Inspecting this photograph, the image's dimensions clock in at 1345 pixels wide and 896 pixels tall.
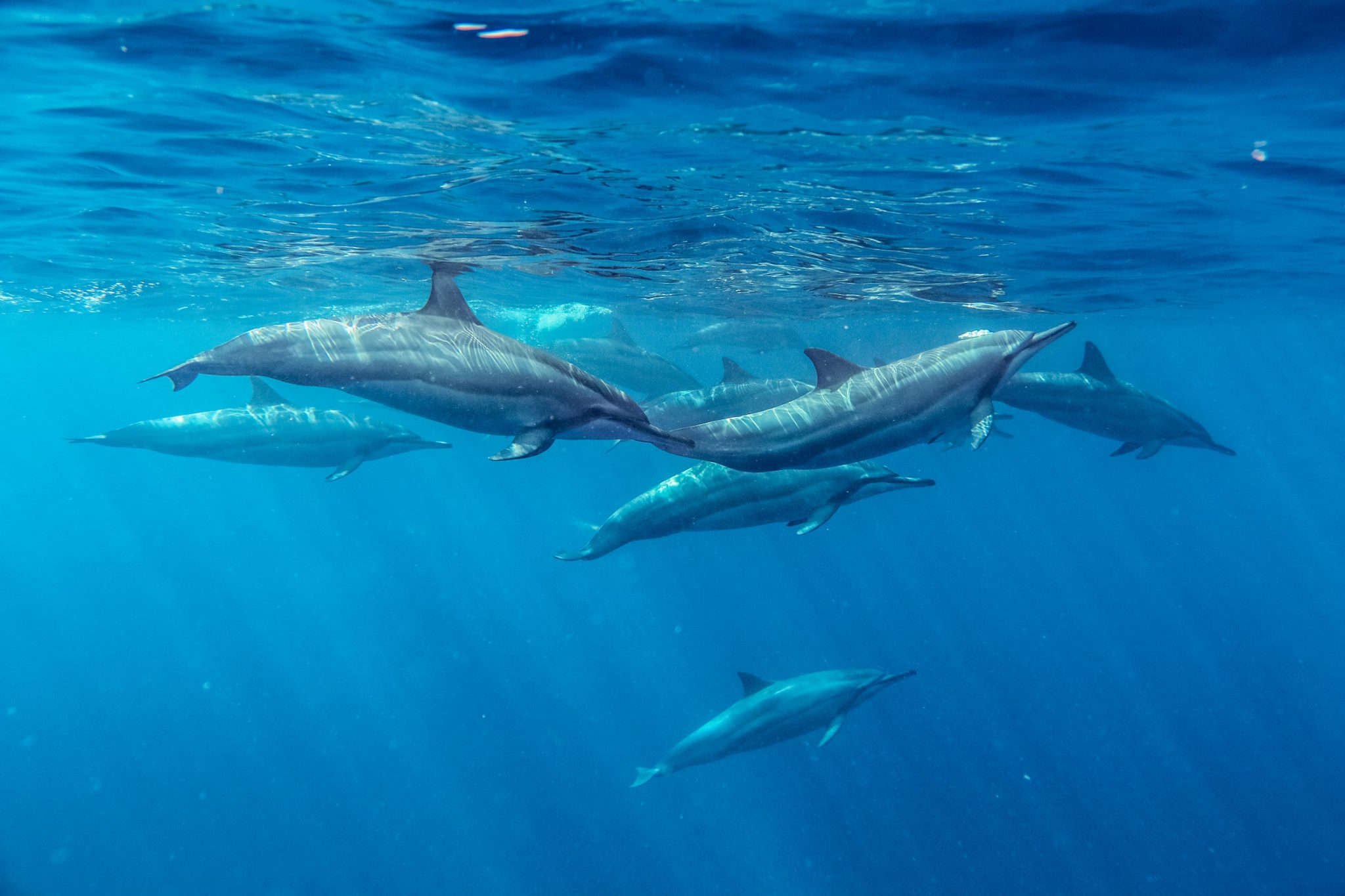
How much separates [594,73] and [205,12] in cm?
369

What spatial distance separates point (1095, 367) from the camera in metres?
11.9

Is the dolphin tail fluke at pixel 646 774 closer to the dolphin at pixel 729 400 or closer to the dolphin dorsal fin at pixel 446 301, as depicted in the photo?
the dolphin at pixel 729 400

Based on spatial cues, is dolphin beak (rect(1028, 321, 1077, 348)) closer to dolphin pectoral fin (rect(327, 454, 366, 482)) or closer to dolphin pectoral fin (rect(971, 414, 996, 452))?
dolphin pectoral fin (rect(971, 414, 996, 452))

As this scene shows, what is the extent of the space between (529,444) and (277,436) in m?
11.0

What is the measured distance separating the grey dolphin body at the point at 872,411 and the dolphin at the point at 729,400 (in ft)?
20.4

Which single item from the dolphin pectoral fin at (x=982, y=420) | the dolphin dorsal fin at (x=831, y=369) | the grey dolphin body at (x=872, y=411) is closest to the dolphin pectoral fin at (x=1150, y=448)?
the dolphin pectoral fin at (x=982, y=420)

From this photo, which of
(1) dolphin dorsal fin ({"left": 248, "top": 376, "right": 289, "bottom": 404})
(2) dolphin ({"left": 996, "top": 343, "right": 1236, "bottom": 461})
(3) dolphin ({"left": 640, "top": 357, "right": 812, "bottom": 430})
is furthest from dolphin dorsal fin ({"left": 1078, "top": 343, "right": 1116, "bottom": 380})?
(1) dolphin dorsal fin ({"left": 248, "top": 376, "right": 289, "bottom": 404})

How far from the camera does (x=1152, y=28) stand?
23.2ft

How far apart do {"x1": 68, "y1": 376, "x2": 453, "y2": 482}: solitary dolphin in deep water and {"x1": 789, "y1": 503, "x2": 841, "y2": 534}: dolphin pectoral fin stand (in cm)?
760

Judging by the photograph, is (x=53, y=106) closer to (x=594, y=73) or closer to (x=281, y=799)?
(x=594, y=73)

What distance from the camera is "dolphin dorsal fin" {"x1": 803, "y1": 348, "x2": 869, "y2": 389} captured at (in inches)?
224

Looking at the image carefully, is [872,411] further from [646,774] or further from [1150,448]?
[1150,448]

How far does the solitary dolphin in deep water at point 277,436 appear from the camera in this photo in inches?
526

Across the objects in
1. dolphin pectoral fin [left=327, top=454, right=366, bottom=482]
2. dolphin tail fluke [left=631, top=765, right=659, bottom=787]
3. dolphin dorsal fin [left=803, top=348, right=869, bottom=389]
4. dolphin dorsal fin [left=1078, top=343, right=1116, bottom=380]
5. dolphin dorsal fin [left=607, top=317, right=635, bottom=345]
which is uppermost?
dolphin dorsal fin [left=803, top=348, right=869, bottom=389]
